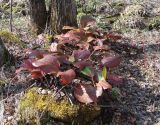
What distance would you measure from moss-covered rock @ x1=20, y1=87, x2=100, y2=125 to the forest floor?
0.20 m

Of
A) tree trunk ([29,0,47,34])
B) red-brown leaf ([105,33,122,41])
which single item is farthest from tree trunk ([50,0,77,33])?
red-brown leaf ([105,33,122,41])

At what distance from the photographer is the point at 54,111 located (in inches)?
157

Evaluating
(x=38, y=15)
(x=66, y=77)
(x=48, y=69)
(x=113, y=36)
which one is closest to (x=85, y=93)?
(x=66, y=77)

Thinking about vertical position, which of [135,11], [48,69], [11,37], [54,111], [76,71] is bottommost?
[54,111]

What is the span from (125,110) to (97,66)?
72 centimetres

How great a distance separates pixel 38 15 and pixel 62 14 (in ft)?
1.59

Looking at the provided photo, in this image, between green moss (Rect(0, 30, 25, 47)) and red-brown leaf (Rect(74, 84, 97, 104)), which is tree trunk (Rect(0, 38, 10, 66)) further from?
red-brown leaf (Rect(74, 84, 97, 104))

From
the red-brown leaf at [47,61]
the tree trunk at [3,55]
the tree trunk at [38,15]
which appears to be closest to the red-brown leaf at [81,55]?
the red-brown leaf at [47,61]

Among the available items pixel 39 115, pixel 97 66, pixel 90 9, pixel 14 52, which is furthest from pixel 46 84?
pixel 90 9

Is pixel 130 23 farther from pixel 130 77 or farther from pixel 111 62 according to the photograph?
pixel 111 62

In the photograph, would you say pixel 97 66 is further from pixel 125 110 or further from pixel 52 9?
pixel 52 9

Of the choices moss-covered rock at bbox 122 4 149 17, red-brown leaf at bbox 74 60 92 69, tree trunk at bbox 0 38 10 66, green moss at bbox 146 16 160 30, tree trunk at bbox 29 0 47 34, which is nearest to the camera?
red-brown leaf at bbox 74 60 92 69

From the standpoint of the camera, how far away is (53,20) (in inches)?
221

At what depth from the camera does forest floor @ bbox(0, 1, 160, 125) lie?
4.27 m
